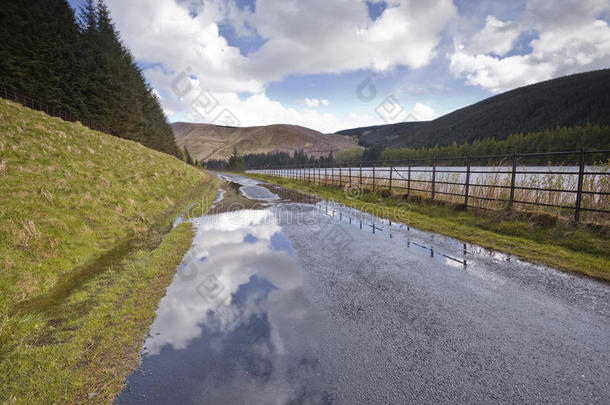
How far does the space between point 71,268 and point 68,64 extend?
34.6 meters

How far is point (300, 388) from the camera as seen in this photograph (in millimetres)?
2279

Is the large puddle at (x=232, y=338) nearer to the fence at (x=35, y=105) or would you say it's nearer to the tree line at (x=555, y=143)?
the fence at (x=35, y=105)

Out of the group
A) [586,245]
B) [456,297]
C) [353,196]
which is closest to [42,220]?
[456,297]

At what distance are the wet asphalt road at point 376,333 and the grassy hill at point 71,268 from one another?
1.37 ft

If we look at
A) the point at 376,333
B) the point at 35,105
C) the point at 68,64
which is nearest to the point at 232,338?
the point at 376,333

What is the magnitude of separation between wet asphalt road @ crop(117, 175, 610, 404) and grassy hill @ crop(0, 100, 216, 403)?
1.37 ft

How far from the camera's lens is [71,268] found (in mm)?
5109

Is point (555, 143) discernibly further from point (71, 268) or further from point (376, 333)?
point (71, 268)

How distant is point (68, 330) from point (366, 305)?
3.79 meters

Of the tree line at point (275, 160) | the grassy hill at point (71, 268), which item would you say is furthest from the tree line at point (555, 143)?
the tree line at point (275, 160)

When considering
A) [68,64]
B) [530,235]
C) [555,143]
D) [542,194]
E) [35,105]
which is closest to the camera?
[530,235]

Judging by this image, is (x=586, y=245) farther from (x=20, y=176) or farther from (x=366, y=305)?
(x=20, y=176)

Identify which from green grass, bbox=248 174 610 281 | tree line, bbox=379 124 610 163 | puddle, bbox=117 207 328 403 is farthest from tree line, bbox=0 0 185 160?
tree line, bbox=379 124 610 163

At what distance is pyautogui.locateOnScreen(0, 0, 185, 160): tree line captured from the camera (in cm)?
2405
